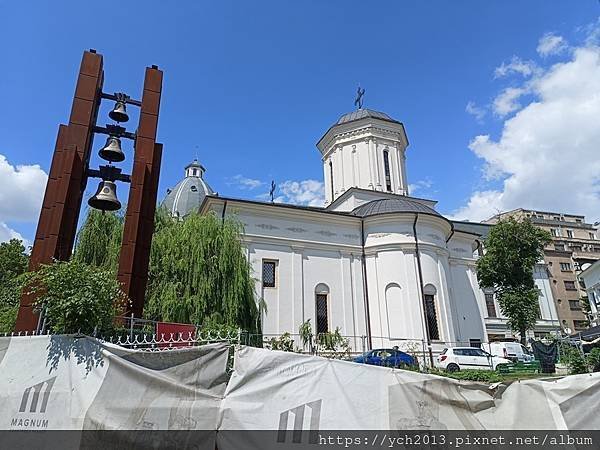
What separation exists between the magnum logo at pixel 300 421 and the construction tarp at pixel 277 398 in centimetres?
1

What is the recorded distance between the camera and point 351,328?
72.5ft

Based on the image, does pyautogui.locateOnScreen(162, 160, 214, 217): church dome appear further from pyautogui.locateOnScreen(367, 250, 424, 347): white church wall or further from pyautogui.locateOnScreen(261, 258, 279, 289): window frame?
pyautogui.locateOnScreen(367, 250, 424, 347): white church wall

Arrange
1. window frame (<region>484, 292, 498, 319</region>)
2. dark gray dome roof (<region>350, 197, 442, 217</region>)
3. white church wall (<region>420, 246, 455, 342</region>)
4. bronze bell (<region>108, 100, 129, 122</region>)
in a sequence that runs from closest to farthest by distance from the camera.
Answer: bronze bell (<region>108, 100, 129, 122</region>) → white church wall (<region>420, 246, 455, 342</region>) → dark gray dome roof (<region>350, 197, 442, 217</region>) → window frame (<region>484, 292, 498, 319</region>)

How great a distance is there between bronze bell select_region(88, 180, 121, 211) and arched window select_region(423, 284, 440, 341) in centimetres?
1754

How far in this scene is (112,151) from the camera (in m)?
9.08

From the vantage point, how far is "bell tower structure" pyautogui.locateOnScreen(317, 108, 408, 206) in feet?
91.8

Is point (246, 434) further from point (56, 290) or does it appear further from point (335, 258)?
point (335, 258)

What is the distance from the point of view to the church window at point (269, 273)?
70.5 feet

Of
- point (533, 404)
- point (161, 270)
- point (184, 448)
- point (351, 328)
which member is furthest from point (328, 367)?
point (351, 328)

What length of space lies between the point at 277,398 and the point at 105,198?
5.99 metres

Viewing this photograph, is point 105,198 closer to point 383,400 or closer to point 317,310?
point 383,400

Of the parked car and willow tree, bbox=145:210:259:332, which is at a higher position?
willow tree, bbox=145:210:259:332

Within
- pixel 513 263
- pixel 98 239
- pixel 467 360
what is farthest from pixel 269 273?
pixel 513 263

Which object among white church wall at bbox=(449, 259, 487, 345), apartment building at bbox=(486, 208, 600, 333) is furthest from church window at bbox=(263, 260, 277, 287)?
apartment building at bbox=(486, 208, 600, 333)
